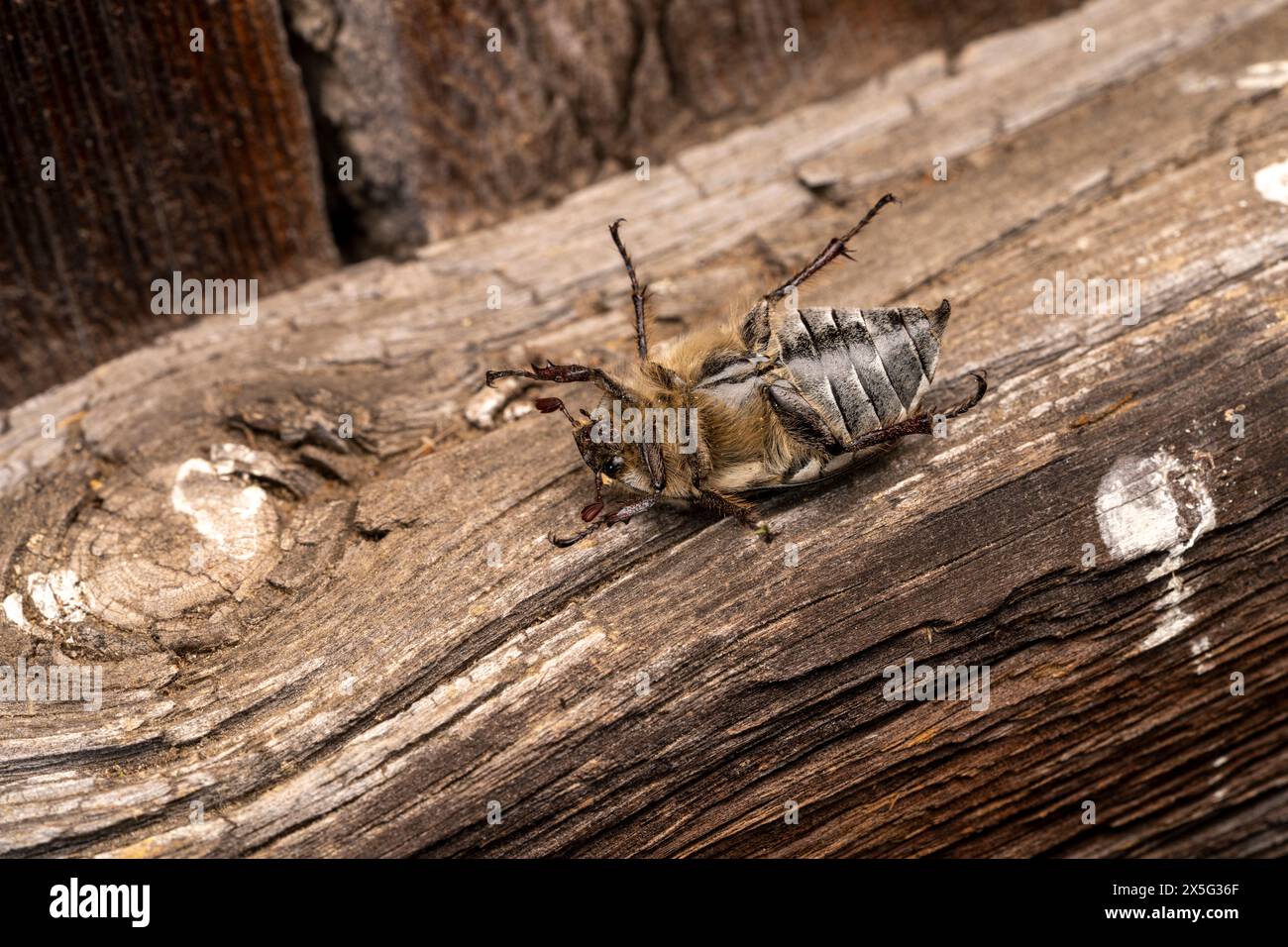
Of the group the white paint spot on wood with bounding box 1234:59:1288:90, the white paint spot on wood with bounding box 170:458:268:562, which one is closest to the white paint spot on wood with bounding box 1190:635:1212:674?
the white paint spot on wood with bounding box 1234:59:1288:90

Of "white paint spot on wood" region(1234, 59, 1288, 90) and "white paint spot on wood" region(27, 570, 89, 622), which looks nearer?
"white paint spot on wood" region(27, 570, 89, 622)

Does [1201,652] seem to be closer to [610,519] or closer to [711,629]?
[711,629]

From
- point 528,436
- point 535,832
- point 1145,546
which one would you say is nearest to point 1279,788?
point 1145,546

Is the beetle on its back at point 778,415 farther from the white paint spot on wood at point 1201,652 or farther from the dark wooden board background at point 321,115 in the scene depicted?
the dark wooden board background at point 321,115

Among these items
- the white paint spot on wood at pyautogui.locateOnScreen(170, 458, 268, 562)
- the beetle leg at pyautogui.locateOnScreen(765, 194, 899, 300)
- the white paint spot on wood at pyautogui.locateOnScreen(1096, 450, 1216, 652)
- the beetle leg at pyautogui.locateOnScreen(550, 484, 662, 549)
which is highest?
the beetle leg at pyautogui.locateOnScreen(765, 194, 899, 300)

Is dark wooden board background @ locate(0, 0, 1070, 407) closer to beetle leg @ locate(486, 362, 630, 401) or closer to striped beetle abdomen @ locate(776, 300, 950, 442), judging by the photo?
beetle leg @ locate(486, 362, 630, 401)

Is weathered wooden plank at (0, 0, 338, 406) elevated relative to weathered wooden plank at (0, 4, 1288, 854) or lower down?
elevated

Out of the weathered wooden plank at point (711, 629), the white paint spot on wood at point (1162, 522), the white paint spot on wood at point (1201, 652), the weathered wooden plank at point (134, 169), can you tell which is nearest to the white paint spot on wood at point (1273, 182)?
the weathered wooden plank at point (711, 629)
